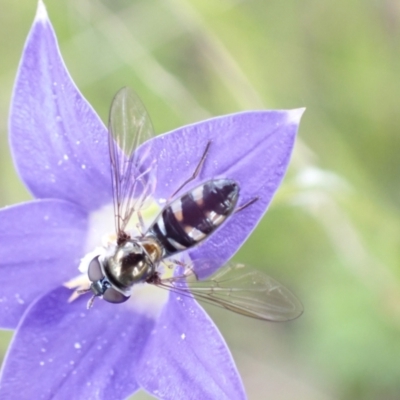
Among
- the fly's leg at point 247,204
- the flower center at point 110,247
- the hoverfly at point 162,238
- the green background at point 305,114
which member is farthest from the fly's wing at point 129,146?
the green background at point 305,114

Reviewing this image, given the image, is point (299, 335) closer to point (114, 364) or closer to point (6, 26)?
point (114, 364)

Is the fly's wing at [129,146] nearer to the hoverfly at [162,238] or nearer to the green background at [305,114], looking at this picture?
the hoverfly at [162,238]

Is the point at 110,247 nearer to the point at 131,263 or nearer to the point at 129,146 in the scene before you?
the point at 131,263

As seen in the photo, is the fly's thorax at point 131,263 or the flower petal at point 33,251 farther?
the flower petal at point 33,251

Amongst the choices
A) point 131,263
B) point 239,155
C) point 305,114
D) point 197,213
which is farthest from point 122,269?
point 305,114

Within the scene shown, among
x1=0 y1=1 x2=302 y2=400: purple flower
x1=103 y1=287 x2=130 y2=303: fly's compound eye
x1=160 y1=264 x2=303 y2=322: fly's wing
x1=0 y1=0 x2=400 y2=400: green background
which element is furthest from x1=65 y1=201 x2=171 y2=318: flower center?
x1=0 y1=0 x2=400 y2=400: green background

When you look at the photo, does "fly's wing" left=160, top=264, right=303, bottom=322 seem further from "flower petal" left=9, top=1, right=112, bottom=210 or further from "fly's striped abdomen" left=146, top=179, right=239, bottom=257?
"flower petal" left=9, top=1, right=112, bottom=210
